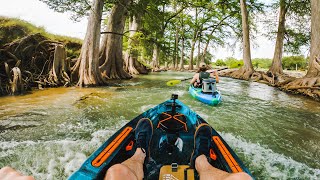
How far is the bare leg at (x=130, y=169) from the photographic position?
1.76 meters

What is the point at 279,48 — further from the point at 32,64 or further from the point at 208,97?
the point at 32,64

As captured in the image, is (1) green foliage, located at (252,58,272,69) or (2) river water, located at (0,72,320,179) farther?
(1) green foliage, located at (252,58,272,69)

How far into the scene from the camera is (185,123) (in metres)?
3.56

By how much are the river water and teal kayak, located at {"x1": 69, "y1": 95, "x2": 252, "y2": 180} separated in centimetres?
93

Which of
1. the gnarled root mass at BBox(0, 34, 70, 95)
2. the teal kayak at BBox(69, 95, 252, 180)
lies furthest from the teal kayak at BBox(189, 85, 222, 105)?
the gnarled root mass at BBox(0, 34, 70, 95)

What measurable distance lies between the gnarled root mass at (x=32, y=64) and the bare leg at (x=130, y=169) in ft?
24.1

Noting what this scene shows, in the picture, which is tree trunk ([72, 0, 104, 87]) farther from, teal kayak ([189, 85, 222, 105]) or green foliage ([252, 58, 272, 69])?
green foliage ([252, 58, 272, 69])

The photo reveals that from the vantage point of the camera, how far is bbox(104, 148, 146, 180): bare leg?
1762mm

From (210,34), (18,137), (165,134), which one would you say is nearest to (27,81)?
(18,137)

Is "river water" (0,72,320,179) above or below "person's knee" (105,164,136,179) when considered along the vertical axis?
below

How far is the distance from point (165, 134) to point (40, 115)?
12.8 ft

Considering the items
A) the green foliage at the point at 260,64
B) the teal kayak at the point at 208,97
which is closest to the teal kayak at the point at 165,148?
the teal kayak at the point at 208,97

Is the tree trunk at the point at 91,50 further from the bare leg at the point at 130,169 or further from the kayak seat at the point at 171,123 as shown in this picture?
the bare leg at the point at 130,169

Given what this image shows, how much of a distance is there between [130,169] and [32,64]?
9.63 metres
